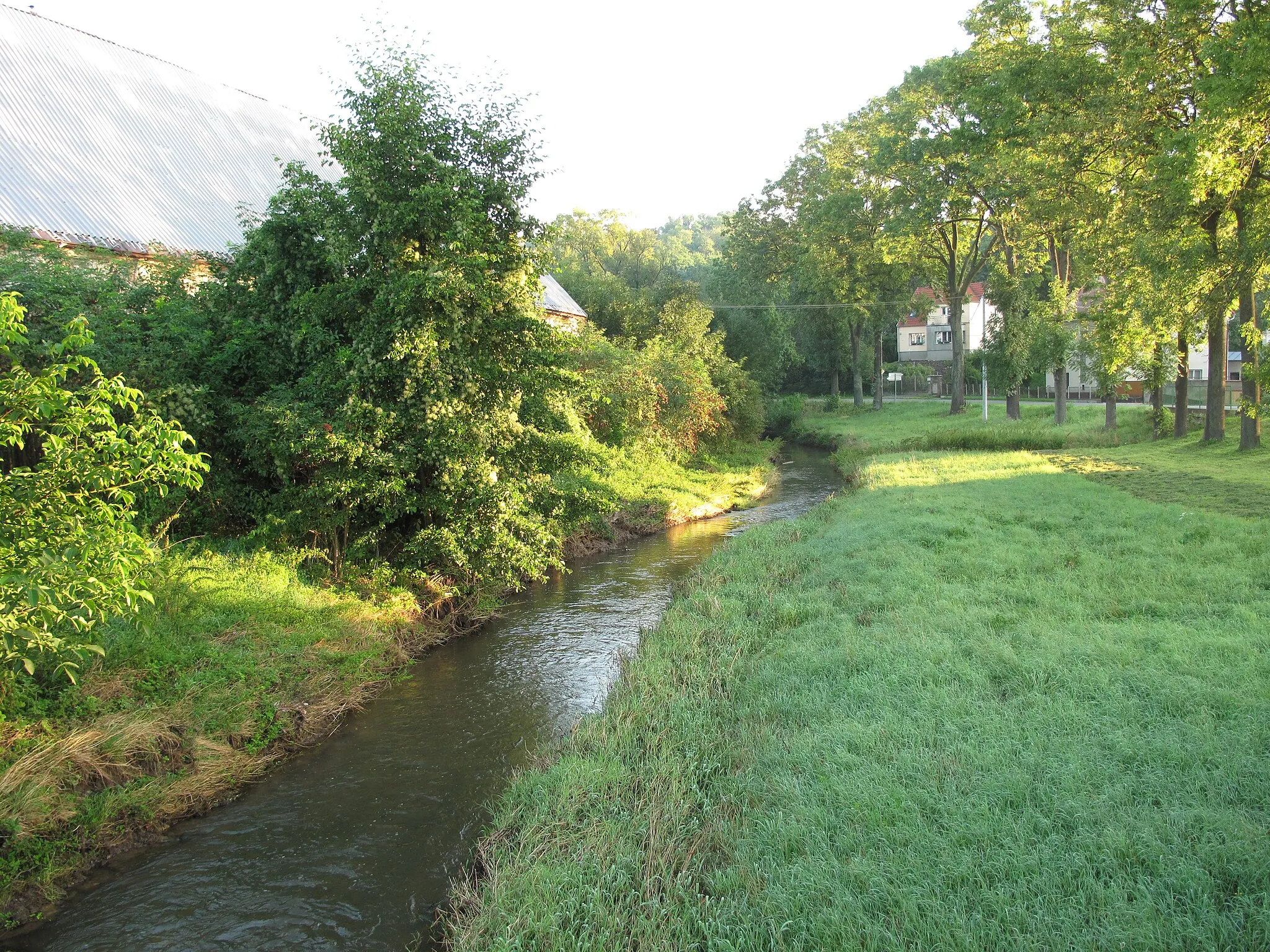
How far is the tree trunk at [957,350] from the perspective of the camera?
1594 inches

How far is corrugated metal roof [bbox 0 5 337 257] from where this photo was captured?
16703mm

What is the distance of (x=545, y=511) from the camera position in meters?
14.2

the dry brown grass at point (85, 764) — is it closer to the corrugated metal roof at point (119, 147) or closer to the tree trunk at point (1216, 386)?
the corrugated metal roof at point (119, 147)

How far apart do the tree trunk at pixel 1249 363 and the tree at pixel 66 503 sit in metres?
16.7

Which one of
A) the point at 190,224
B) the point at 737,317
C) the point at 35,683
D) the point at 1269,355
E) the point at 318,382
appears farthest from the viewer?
the point at 737,317

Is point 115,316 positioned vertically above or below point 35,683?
above

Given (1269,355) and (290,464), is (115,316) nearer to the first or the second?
(290,464)

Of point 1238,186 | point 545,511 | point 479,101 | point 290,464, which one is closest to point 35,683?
point 290,464

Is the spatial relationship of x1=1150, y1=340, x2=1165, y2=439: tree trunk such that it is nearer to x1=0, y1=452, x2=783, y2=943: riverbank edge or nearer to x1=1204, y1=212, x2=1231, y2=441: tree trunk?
x1=1204, y1=212, x2=1231, y2=441: tree trunk

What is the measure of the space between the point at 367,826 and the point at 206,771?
6.30 ft

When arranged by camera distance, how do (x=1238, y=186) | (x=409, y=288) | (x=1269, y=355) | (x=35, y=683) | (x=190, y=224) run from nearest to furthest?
1. (x=35, y=683)
2. (x=409, y=288)
3. (x=1269, y=355)
4. (x=1238, y=186)
5. (x=190, y=224)

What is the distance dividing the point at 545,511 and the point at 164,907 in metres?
8.81

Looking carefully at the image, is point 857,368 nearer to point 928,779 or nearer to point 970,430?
point 970,430

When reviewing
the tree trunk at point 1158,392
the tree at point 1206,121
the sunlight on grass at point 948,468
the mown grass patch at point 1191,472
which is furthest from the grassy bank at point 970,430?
the tree at point 1206,121
